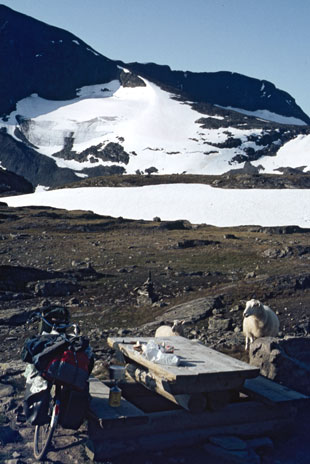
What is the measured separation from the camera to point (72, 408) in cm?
884

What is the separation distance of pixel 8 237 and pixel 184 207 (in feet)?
117

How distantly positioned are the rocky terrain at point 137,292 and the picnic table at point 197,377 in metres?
0.86

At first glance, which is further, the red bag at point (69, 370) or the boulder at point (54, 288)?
the boulder at point (54, 288)

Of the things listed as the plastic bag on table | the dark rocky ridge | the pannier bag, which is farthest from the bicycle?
the dark rocky ridge

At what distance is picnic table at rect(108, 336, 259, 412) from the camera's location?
8.85 m

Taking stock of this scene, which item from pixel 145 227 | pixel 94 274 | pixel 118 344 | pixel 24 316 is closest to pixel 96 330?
pixel 24 316

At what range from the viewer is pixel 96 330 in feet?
54.0

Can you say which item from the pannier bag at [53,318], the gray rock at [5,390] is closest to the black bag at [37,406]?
the pannier bag at [53,318]

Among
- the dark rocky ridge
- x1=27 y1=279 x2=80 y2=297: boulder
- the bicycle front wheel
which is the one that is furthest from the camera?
the dark rocky ridge

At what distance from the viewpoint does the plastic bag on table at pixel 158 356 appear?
9.33 m

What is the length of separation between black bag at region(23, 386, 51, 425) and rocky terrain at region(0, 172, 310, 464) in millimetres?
534

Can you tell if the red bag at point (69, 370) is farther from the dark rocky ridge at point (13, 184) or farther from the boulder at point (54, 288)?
the dark rocky ridge at point (13, 184)

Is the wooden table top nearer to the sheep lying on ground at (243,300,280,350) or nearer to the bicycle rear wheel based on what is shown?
the bicycle rear wheel

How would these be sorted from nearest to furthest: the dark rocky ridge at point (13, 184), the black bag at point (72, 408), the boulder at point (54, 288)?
the black bag at point (72, 408) → the boulder at point (54, 288) → the dark rocky ridge at point (13, 184)
